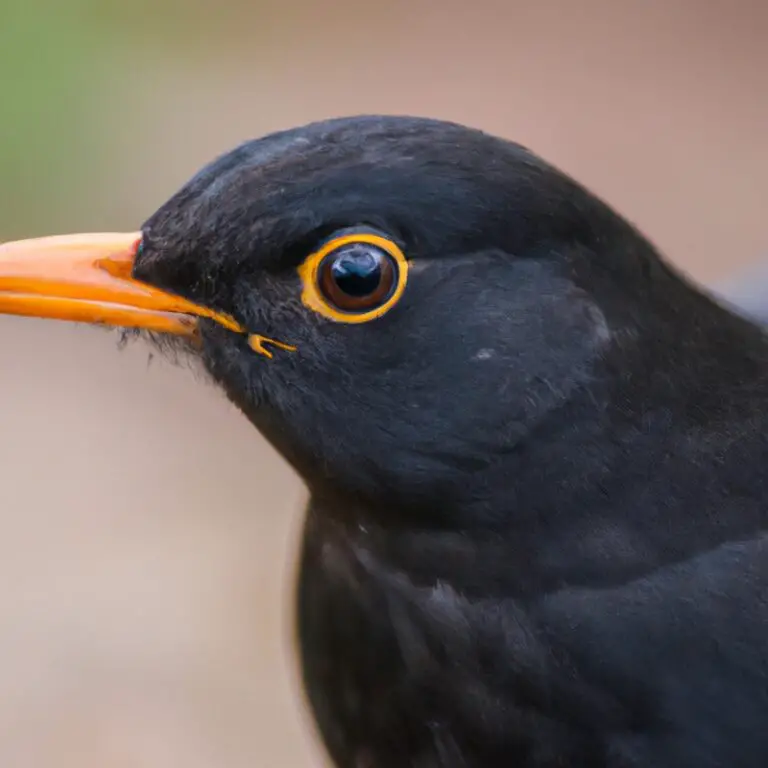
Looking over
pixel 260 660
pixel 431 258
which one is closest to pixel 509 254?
pixel 431 258

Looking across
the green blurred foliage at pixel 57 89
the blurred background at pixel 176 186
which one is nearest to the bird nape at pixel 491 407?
the blurred background at pixel 176 186

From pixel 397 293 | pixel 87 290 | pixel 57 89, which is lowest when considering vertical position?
pixel 87 290

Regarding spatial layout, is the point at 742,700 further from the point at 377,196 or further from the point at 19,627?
the point at 19,627

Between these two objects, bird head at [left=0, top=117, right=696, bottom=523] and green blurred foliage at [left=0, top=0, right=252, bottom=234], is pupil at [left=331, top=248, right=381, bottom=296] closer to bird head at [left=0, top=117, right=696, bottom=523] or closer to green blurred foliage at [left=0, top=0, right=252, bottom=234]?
bird head at [left=0, top=117, right=696, bottom=523]

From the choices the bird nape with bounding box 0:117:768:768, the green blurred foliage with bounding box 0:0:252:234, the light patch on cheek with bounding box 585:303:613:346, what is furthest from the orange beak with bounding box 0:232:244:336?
the green blurred foliage with bounding box 0:0:252:234

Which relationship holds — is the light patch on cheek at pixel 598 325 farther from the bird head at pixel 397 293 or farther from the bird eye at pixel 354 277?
the bird eye at pixel 354 277

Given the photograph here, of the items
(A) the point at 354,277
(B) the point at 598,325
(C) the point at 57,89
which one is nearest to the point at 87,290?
(A) the point at 354,277

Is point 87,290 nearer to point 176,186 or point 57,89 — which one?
point 176,186
